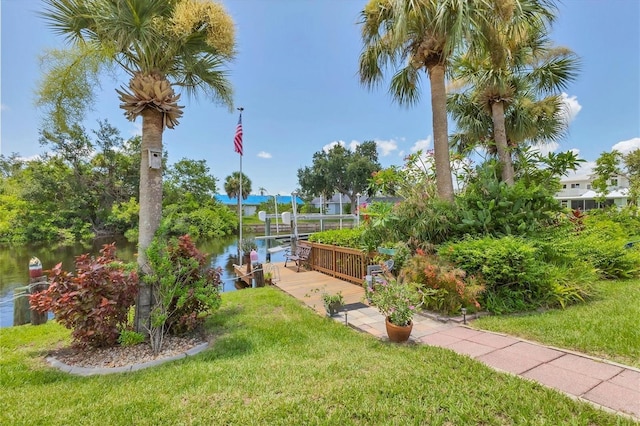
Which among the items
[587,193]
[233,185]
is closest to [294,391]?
[587,193]

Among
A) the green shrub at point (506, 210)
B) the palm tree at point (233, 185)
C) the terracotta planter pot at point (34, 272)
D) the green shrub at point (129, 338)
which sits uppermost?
the palm tree at point (233, 185)

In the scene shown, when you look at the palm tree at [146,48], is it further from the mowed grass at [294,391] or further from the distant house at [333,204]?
the distant house at [333,204]

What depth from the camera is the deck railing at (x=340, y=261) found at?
7.08 metres

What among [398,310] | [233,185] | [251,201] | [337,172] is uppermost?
[337,172]

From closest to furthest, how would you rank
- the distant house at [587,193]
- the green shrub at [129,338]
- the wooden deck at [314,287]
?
the green shrub at [129,338] → the wooden deck at [314,287] → the distant house at [587,193]

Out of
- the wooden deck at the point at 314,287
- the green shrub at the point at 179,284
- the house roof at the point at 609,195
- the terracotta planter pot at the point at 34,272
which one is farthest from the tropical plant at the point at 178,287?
the house roof at the point at 609,195

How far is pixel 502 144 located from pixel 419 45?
3.55 meters

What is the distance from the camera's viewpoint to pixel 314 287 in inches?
280

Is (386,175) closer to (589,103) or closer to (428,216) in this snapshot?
(428,216)

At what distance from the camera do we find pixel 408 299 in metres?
3.55

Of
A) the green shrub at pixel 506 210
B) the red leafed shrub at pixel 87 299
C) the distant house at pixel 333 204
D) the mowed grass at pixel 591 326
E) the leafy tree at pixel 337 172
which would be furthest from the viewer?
the distant house at pixel 333 204

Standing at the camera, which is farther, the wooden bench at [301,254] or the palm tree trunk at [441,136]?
the wooden bench at [301,254]

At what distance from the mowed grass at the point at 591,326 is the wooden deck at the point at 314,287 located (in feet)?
8.36

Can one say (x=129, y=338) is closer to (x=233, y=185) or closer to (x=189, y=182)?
(x=189, y=182)
